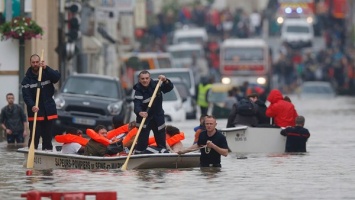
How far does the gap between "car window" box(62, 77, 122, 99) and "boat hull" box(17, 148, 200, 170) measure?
47.5 ft

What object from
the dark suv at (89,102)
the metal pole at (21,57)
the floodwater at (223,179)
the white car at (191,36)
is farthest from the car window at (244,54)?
the floodwater at (223,179)

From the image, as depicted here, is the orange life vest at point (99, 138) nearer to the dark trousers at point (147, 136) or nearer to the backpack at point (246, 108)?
the dark trousers at point (147, 136)

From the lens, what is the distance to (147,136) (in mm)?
27719

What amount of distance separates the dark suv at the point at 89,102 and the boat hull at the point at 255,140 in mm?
7239

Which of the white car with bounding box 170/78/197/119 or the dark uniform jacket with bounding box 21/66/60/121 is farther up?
the dark uniform jacket with bounding box 21/66/60/121

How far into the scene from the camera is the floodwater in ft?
74.5

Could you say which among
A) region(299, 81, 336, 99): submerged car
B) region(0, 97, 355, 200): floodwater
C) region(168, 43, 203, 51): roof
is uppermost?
region(168, 43, 203, 51): roof

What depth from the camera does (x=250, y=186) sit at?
2411cm

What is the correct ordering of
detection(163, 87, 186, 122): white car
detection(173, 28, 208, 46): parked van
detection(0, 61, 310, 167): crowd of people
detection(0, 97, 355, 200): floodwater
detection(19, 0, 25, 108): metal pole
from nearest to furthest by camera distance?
1. detection(0, 97, 355, 200): floodwater
2. detection(0, 61, 310, 167): crowd of people
3. detection(19, 0, 25, 108): metal pole
4. detection(163, 87, 186, 122): white car
5. detection(173, 28, 208, 46): parked van

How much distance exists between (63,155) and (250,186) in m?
4.16

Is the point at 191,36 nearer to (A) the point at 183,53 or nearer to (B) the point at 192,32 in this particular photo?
(B) the point at 192,32

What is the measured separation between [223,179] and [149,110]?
9.11ft

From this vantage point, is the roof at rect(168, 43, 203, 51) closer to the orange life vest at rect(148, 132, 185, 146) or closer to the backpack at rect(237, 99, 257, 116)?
the backpack at rect(237, 99, 257, 116)

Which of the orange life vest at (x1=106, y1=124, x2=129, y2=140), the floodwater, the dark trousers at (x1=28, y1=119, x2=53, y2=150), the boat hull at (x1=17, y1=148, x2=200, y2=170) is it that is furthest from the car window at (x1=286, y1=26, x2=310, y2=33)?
the boat hull at (x1=17, y1=148, x2=200, y2=170)
